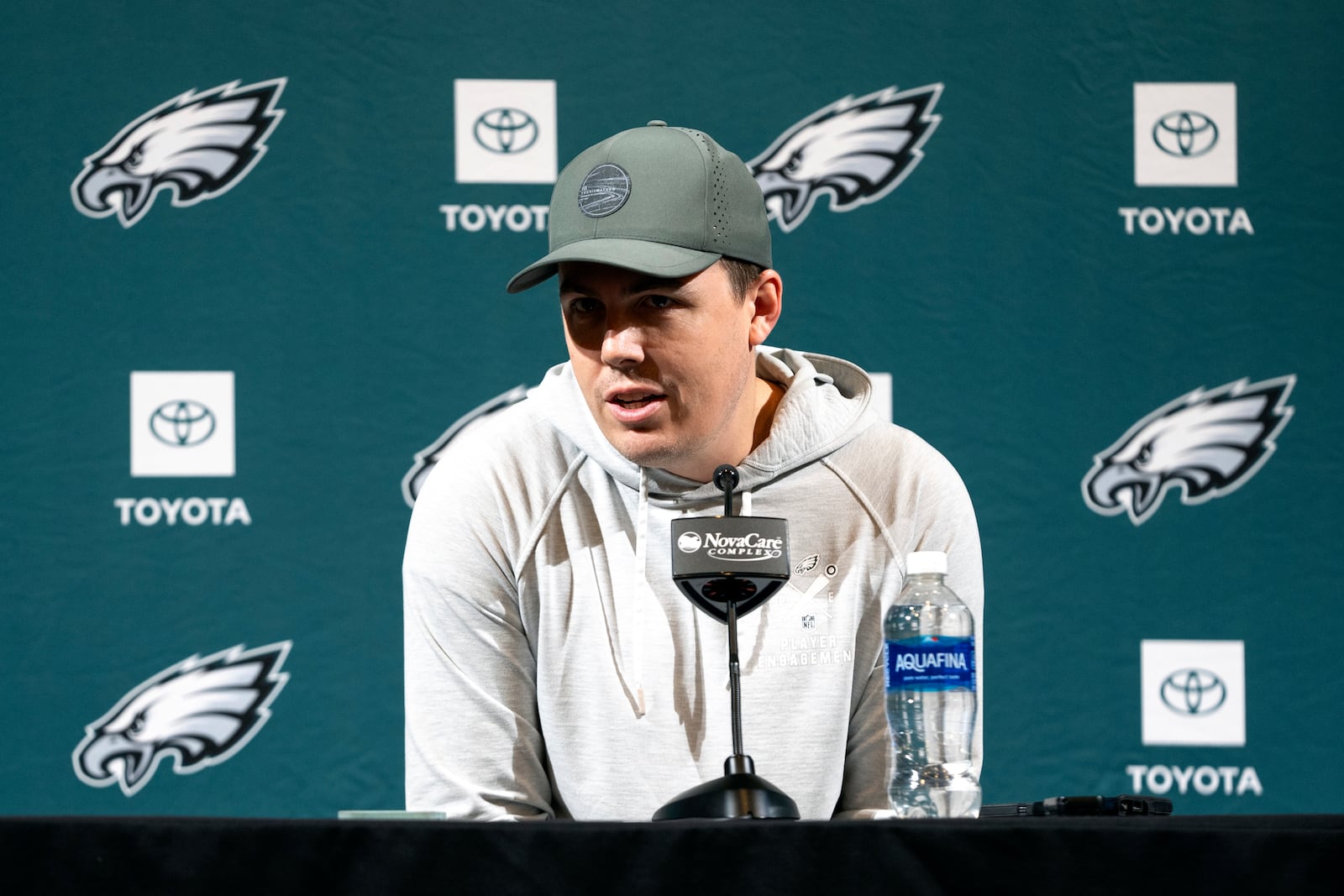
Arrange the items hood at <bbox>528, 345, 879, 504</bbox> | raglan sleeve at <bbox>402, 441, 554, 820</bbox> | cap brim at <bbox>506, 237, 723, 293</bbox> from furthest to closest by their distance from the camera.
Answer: hood at <bbox>528, 345, 879, 504</bbox>
raglan sleeve at <bbox>402, 441, 554, 820</bbox>
cap brim at <bbox>506, 237, 723, 293</bbox>

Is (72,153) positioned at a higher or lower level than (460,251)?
higher

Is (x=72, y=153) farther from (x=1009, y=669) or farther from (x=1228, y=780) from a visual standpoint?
(x=1228, y=780)

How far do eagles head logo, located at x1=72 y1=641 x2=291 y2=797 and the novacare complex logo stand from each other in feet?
4.66

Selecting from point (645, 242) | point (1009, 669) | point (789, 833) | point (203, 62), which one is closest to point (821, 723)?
point (645, 242)

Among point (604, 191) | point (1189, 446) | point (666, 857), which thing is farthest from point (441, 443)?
point (666, 857)

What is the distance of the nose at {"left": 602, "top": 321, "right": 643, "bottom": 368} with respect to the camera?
4.54 feet

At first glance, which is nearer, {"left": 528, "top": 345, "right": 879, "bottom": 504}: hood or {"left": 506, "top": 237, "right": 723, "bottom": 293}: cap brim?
{"left": 506, "top": 237, "right": 723, "bottom": 293}: cap brim

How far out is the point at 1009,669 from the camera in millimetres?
2344

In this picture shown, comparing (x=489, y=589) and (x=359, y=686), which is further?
(x=359, y=686)

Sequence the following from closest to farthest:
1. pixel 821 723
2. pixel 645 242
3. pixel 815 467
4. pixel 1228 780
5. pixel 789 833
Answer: pixel 789 833
pixel 645 242
pixel 821 723
pixel 815 467
pixel 1228 780

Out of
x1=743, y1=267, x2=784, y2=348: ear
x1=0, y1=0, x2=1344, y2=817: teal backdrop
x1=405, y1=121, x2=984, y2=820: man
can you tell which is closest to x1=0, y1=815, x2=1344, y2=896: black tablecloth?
x1=405, y1=121, x2=984, y2=820: man

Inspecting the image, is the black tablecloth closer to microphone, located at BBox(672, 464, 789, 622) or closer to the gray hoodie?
microphone, located at BBox(672, 464, 789, 622)

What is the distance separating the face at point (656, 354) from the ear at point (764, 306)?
26 mm

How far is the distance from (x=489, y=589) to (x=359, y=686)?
96cm
